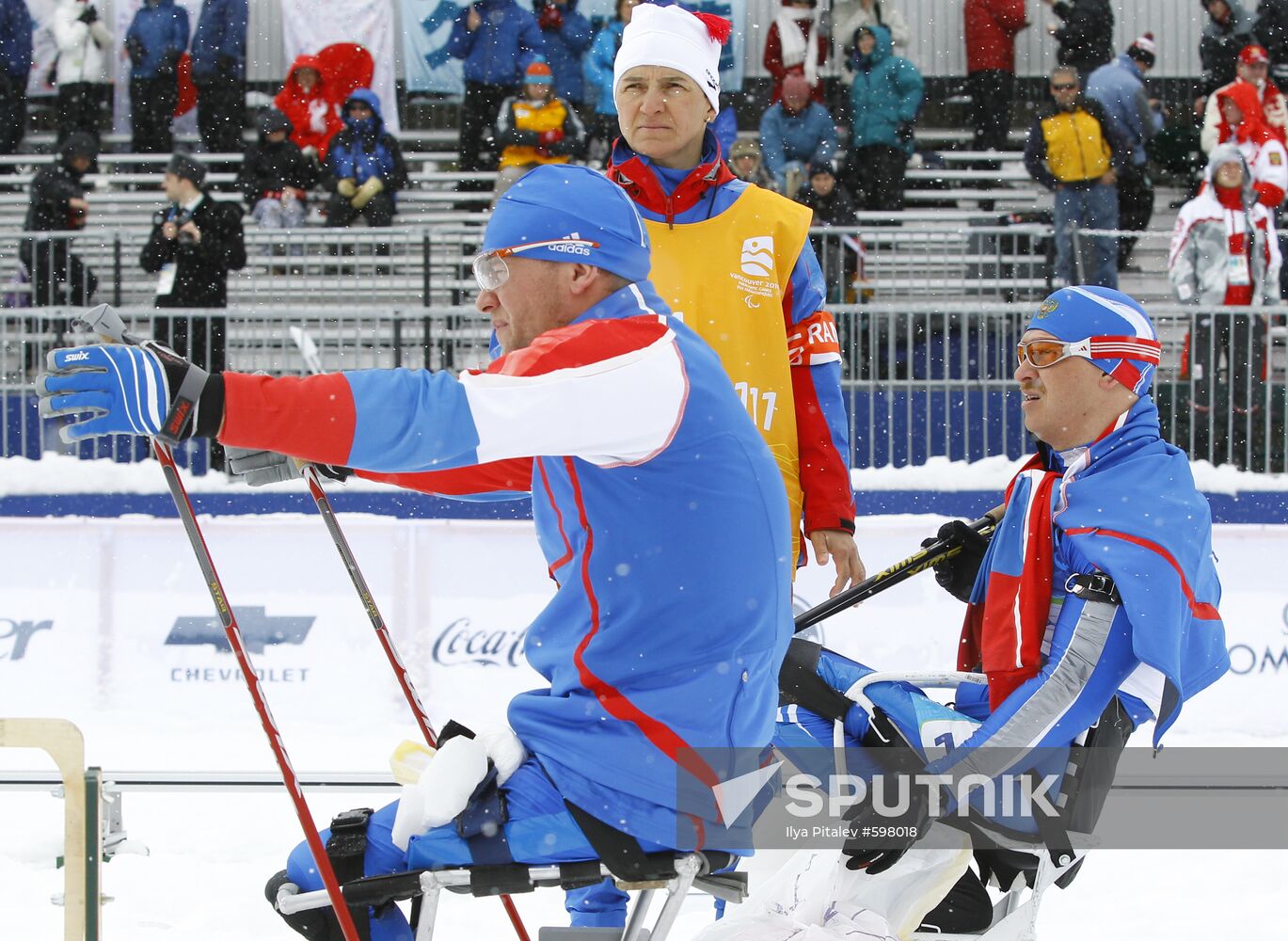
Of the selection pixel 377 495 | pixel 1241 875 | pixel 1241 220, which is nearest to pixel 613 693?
pixel 1241 875

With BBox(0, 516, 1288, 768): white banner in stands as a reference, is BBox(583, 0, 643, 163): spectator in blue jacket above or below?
above

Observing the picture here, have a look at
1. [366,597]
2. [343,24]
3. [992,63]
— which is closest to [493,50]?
[343,24]

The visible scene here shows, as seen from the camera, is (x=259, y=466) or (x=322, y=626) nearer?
(x=259, y=466)

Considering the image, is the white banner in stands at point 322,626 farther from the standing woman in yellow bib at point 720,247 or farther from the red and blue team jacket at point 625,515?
the red and blue team jacket at point 625,515

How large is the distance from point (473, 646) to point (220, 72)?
680 cm

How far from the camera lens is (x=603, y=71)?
10.1 meters

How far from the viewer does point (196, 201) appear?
851 cm

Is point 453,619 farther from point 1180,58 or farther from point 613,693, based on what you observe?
point 1180,58

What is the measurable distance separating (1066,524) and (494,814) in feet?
4.56

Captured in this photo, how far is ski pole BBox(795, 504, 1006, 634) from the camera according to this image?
126 inches

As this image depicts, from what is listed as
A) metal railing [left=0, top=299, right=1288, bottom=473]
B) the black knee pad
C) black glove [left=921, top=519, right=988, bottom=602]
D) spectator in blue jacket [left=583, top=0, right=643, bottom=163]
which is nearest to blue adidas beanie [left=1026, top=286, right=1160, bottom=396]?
black glove [left=921, top=519, right=988, bottom=602]

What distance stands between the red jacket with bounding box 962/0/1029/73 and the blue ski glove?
10259 millimetres

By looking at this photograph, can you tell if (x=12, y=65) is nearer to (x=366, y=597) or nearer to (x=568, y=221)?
(x=366, y=597)

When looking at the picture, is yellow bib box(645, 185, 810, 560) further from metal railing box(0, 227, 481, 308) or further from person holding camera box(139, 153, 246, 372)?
person holding camera box(139, 153, 246, 372)
